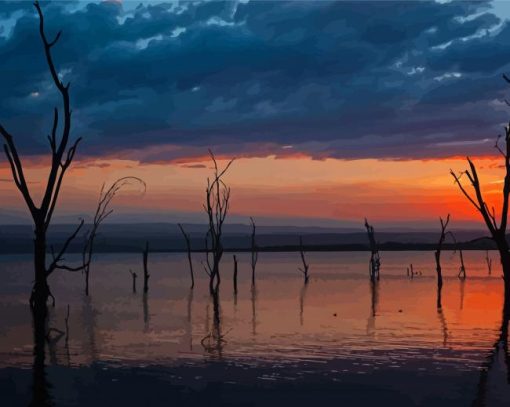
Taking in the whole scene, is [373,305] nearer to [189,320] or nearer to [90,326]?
[189,320]

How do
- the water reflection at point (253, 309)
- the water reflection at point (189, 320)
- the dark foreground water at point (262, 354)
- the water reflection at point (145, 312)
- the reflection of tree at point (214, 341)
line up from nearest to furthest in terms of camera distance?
the dark foreground water at point (262, 354) → the reflection of tree at point (214, 341) → the water reflection at point (189, 320) → the water reflection at point (253, 309) → the water reflection at point (145, 312)

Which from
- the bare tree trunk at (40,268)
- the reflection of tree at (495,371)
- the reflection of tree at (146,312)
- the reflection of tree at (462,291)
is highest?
the bare tree trunk at (40,268)

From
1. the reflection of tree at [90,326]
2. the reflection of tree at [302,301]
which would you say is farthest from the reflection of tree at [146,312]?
the reflection of tree at [302,301]

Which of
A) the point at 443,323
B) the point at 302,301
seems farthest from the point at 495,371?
the point at 302,301

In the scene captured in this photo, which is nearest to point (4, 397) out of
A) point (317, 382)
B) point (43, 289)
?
point (43, 289)

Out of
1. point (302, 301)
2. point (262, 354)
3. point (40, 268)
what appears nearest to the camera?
point (40, 268)

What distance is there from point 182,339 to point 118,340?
196 cm

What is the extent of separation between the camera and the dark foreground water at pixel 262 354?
15109 millimetres

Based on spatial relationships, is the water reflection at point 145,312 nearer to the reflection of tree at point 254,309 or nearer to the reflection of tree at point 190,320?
the reflection of tree at point 190,320

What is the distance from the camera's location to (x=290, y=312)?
32562mm

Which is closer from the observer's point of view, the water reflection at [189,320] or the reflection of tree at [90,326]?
A: the reflection of tree at [90,326]

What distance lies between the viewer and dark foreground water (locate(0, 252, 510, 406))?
49.6 ft

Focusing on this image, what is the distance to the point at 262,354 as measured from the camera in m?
20.2

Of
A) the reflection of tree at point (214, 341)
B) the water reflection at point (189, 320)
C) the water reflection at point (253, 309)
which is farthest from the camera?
the water reflection at point (253, 309)
